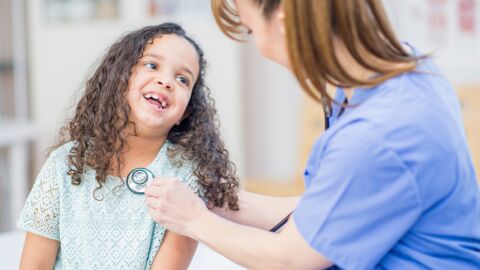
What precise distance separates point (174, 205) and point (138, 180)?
0.18 metres

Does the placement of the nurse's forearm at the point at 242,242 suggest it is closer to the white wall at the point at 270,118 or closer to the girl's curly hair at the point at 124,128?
the girl's curly hair at the point at 124,128

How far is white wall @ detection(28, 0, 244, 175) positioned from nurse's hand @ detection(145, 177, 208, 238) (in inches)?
95.0

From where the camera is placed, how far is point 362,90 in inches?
42.2

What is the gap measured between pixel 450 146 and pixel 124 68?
608 millimetres

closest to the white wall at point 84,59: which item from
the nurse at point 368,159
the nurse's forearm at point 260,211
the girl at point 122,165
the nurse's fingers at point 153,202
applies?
the nurse's forearm at point 260,211

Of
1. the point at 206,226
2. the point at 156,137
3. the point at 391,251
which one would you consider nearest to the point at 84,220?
the point at 156,137

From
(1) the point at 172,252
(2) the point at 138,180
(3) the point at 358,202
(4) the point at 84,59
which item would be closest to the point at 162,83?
(2) the point at 138,180

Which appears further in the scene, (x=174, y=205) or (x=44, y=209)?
(x=44, y=209)

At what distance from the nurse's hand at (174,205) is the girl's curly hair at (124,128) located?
0.60 ft

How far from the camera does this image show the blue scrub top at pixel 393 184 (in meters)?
0.99

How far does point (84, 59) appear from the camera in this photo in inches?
154

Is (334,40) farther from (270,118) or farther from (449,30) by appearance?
(270,118)

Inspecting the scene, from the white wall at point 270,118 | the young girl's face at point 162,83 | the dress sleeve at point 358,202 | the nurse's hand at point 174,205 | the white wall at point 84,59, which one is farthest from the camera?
the white wall at point 270,118

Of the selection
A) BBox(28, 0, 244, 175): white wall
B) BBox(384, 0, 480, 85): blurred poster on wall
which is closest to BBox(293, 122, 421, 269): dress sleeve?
BBox(28, 0, 244, 175): white wall
